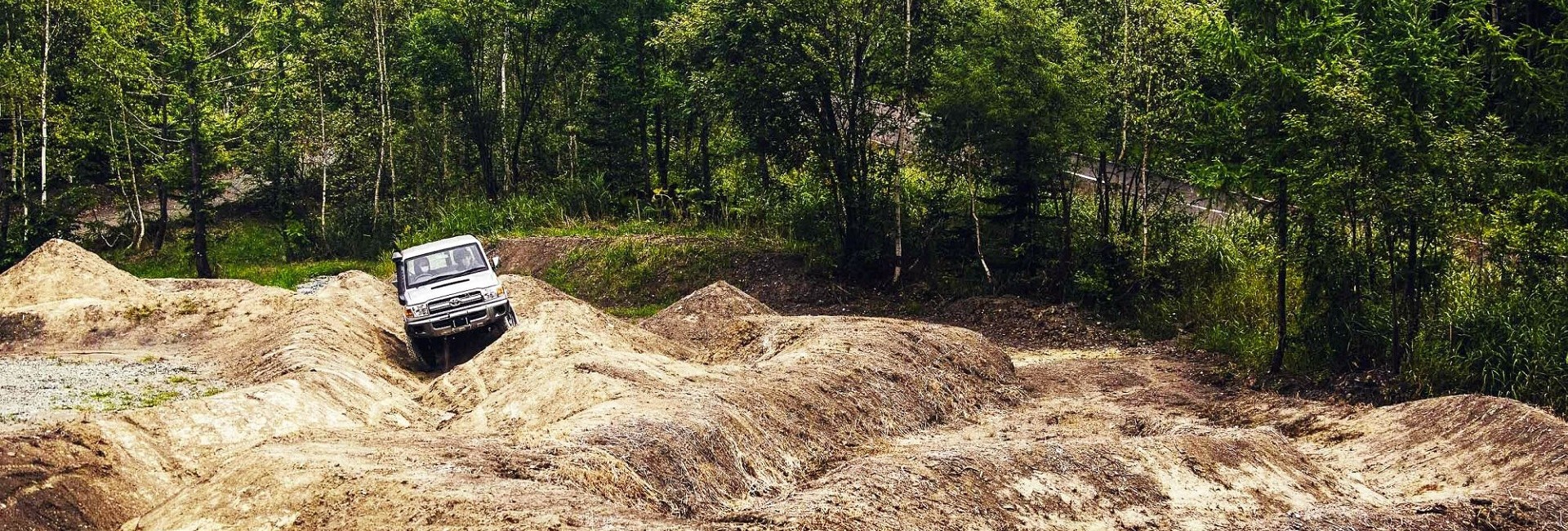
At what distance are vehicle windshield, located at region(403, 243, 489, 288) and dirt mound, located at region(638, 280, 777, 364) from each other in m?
3.94

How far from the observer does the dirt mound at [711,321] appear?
21953 mm

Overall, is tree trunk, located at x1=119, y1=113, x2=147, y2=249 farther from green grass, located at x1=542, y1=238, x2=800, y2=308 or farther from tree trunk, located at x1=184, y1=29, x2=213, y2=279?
green grass, located at x1=542, y1=238, x2=800, y2=308

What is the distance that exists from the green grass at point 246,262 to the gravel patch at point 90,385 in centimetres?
1495

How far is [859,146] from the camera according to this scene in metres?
28.8

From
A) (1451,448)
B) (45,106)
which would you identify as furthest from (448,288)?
(45,106)

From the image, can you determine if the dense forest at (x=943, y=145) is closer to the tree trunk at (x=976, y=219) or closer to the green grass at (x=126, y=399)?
the tree trunk at (x=976, y=219)

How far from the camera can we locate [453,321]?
19.8m

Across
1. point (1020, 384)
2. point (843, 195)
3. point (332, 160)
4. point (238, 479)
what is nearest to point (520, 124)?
point (332, 160)

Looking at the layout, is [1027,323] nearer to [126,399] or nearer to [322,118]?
[126,399]

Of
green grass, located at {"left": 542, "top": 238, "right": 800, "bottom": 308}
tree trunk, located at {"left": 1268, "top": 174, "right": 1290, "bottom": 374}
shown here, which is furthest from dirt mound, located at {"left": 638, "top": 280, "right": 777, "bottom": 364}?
tree trunk, located at {"left": 1268, "top": 174, "right": 1290, "bottom": 374}

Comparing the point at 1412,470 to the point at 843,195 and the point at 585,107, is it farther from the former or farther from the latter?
the point at 585,107

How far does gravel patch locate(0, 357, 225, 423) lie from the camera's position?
15547mm

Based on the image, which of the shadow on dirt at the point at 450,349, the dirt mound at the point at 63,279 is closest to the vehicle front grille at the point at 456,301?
the shadow on dirt at the point at 450,349

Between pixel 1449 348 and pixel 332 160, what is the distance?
3683 cm
